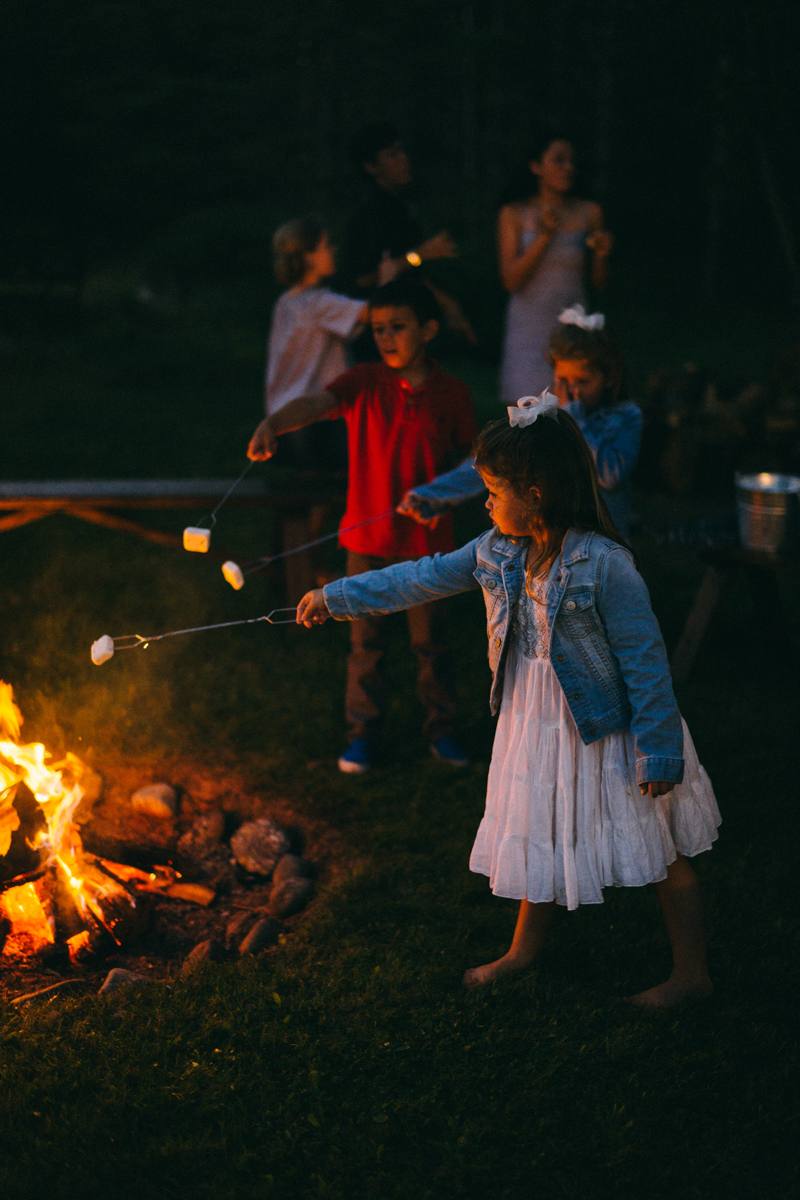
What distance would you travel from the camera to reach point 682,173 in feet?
78.4

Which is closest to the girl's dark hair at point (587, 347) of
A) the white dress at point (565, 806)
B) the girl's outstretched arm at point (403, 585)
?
Answer: the girl's outstretched arm at point (403, 585)

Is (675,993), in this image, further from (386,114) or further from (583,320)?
(386,114)

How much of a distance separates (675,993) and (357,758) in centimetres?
182

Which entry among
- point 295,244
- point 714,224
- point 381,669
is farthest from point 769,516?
point 714,224

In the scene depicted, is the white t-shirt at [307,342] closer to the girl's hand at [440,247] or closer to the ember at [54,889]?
the girl's hand at [440,247]

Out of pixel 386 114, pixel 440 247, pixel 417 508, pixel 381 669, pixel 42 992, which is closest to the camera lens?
pixel 42 992

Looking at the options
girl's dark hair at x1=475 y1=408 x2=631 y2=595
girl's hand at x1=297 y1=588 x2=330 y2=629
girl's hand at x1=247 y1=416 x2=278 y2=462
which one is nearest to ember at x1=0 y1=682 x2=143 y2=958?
girl's hand at x1=297 y1=588 x2=330 y2=629

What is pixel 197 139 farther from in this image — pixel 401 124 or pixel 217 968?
pixel 217 968

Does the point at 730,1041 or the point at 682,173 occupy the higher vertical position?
the point at 682,173

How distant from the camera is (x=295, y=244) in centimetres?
558

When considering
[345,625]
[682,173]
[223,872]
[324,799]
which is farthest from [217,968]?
[682,173]

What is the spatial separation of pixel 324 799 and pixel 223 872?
1.95 ft

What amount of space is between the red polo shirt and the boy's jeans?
0.16 metres

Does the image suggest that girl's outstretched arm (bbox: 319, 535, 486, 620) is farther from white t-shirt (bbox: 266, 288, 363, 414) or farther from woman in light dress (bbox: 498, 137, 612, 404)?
woman in light dress (bbox: 498, 137, 612, 404)
